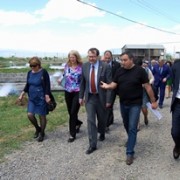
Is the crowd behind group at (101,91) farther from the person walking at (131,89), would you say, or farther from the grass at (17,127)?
the grass at (17,127)

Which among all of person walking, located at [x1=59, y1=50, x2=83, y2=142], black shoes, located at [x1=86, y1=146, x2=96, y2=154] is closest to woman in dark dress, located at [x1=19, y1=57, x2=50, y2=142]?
person walking, located at [x1=59, y1=50, x2=83, y2=142]

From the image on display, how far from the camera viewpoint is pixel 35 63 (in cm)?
707

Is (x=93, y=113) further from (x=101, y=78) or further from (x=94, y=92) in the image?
(x=101, y=78)

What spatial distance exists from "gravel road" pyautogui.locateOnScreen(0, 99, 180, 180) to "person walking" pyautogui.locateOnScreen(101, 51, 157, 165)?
393mm

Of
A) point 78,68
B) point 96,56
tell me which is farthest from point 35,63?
point 96,56

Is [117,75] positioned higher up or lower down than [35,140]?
higher up

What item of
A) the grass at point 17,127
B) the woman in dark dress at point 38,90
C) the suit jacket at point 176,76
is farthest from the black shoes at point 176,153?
Answer: the grass at point 17,127

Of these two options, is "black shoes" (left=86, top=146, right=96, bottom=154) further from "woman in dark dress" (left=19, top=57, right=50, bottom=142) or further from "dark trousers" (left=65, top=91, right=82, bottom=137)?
"woman in dark dress" (left=19, top=57, right=50, bottom=142)

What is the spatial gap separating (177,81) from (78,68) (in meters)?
2.28

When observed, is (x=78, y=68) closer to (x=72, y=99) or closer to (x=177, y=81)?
(x=72, y=99)

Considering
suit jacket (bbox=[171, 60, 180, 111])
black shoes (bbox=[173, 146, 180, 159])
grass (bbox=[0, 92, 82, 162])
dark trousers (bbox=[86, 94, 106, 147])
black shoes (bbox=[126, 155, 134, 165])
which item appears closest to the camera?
suit jacket (bbox=[171, 60, 180, 111])

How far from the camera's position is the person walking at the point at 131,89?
18.8 feet

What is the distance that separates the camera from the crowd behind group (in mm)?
5762

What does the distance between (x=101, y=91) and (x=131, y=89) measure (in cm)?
81
